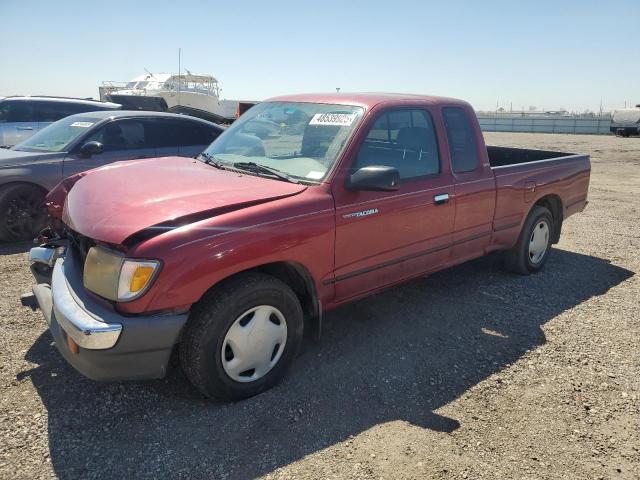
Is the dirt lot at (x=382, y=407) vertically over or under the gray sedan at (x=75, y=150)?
under

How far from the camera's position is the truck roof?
3.80m

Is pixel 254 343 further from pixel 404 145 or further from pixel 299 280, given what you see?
pixel 404 145

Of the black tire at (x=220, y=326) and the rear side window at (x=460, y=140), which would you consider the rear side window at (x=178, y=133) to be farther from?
→ the black tire at (x=220, y=326)

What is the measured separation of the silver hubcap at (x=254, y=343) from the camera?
291 centimetres

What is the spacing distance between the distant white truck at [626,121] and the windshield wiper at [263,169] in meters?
37.3

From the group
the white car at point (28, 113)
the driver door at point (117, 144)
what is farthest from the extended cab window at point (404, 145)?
the white car at point (28, 113)

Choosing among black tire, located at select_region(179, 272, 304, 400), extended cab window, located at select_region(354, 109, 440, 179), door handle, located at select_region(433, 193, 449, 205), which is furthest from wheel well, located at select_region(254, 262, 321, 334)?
door handle, located at select_region(433, 193, 449, 205)

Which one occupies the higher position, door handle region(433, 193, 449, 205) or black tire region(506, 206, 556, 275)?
door handle region(433, 193, 449, 205)

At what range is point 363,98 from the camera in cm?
387

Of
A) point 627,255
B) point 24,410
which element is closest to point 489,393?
point 24,410

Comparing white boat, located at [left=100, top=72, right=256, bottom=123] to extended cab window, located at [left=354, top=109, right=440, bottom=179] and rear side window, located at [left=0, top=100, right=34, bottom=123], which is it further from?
extended cab window, located at [left=354, top=109, right=440, bottom=179]

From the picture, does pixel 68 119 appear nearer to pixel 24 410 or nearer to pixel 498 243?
pixel 24 410

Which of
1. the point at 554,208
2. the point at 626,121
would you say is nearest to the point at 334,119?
the point at 554,208

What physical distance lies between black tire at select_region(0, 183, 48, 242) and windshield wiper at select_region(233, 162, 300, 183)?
12.6 feet
